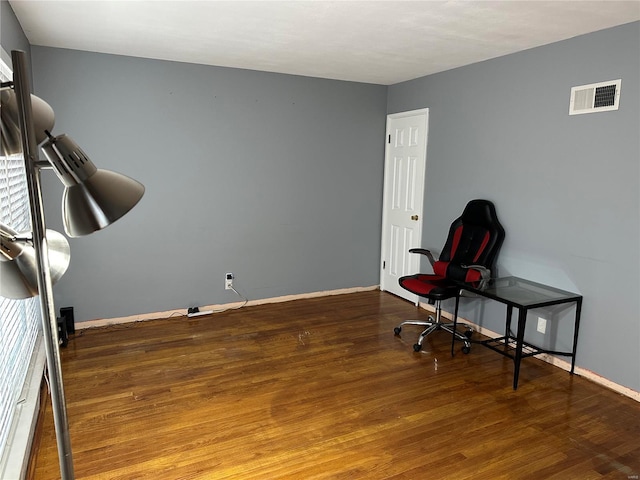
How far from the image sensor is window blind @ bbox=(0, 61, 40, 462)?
6.89 feet

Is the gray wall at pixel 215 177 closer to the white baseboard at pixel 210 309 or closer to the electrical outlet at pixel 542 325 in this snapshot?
the white baseboard at pixel 210 309

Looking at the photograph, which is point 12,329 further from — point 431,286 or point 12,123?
point 431,286

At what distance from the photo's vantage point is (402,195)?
16.6ft

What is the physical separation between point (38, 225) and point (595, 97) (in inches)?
135

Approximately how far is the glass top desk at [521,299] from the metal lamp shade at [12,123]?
2906 mm

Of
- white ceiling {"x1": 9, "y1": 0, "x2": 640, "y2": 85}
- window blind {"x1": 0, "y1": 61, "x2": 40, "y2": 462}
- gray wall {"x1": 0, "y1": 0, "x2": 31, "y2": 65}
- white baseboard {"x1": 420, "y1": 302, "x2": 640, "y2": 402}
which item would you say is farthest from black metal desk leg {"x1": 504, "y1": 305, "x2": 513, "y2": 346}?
gray wall {"x1": 0, "y1": 0, "x2": 31, "y2": 65}

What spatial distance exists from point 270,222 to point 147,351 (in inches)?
A: 71.0

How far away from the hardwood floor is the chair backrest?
65 cm

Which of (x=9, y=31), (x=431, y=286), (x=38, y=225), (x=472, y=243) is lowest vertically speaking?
(x=431, y=286)

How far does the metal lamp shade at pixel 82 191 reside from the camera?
876mm

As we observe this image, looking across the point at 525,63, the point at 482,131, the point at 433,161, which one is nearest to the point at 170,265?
the point at 433,161

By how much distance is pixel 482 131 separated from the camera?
4023mm

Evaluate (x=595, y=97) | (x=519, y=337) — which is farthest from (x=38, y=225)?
(x=595, y=97)

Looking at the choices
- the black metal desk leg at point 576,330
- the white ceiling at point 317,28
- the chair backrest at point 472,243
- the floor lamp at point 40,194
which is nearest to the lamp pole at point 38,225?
the floor lamp at point 40,194
